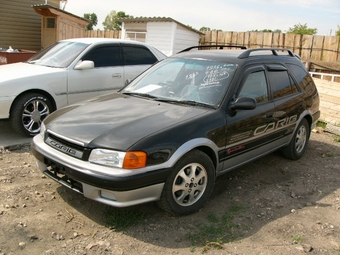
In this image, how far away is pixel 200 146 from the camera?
3.59 meters

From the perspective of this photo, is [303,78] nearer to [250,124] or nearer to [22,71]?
[250,124]

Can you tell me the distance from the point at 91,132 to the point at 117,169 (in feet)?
1.69

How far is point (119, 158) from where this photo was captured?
3100 mm

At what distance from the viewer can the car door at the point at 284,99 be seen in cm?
470

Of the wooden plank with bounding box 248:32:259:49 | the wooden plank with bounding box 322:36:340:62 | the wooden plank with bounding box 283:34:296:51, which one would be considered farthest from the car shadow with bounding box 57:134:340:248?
the wooden plank with bounding box 248:32:259:49

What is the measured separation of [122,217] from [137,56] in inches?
181

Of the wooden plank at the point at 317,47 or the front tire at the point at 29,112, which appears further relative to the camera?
the wooden plank at the point at 317,47

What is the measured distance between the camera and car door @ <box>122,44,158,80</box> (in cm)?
712

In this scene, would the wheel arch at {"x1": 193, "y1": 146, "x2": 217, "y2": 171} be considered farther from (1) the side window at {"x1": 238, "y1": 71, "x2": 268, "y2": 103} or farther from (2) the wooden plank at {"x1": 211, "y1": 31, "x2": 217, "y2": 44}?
(2) the wooden plank at {"x1": 211, "y1": 31, "x2": 217, "y2": 44}

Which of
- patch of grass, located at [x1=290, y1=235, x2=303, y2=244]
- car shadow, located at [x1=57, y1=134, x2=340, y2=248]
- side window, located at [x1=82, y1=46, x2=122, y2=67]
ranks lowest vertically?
patch of grass, located at [x1=290, y1=235, x2=303, y2=244]

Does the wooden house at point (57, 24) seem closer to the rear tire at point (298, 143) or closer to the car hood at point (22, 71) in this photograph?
the car hood at point (22, 71)

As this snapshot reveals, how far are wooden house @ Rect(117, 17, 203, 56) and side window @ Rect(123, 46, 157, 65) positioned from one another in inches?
354

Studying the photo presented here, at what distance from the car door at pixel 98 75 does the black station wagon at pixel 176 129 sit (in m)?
1.95

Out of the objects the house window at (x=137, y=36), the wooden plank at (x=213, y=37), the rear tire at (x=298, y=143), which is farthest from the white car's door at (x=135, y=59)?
the house window at (x=137, y=36)
